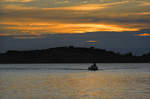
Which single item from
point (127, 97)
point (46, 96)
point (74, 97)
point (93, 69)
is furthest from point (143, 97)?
point (93, 69)

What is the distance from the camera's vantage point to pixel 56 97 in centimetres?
3809

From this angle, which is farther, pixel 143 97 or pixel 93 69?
pixel 93 69

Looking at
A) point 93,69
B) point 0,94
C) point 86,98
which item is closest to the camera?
point 86,98

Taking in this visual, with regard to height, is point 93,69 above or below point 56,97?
above

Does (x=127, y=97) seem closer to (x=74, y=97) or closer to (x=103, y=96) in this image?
(x=103, y=96)

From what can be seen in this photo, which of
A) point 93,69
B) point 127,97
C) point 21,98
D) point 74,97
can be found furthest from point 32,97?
point 93,69

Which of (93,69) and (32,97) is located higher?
(93,69)

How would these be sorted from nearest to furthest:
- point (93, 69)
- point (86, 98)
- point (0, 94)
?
point (86, 98) < point (0, 94) < point (93, 69)

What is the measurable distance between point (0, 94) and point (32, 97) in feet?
15.6

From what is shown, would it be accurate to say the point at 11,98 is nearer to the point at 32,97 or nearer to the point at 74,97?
the point at 32,97

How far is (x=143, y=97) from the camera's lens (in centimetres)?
3716

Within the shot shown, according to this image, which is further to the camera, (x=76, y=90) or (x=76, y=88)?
(x=76, y=88)

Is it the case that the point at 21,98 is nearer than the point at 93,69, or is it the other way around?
the point at 21,98

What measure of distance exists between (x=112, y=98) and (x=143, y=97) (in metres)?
3.20
